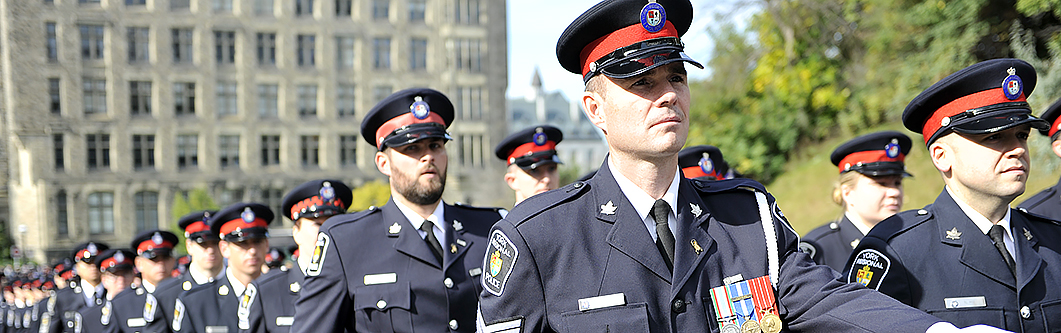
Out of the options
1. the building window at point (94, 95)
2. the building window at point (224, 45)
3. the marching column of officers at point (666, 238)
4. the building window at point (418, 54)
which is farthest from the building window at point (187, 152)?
the marching column of officers at point (666, 238)

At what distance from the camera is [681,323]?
245 centimetres

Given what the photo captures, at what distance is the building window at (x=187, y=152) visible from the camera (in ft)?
138

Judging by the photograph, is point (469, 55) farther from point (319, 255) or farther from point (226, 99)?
point (319, 255)

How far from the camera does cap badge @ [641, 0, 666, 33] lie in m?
2.60

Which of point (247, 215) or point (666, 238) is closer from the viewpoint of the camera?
point (666, 238)

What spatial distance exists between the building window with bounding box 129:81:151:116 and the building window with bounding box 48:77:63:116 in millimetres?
3086

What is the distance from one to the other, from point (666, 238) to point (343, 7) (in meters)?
43.6

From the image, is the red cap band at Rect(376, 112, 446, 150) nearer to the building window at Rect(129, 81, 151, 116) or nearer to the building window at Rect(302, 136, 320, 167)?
the building window at Rect(129, 81, 151, 116)

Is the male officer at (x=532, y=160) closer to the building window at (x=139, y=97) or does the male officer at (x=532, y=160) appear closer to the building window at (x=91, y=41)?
the building window at (x=139, y=97)

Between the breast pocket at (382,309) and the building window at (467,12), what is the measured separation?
41.7 m

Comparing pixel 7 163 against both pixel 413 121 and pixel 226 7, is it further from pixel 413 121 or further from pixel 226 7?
pixel 413 121

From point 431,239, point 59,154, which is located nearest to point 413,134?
point 431,239

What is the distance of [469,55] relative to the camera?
4509 cm

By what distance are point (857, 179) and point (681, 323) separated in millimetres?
4122
